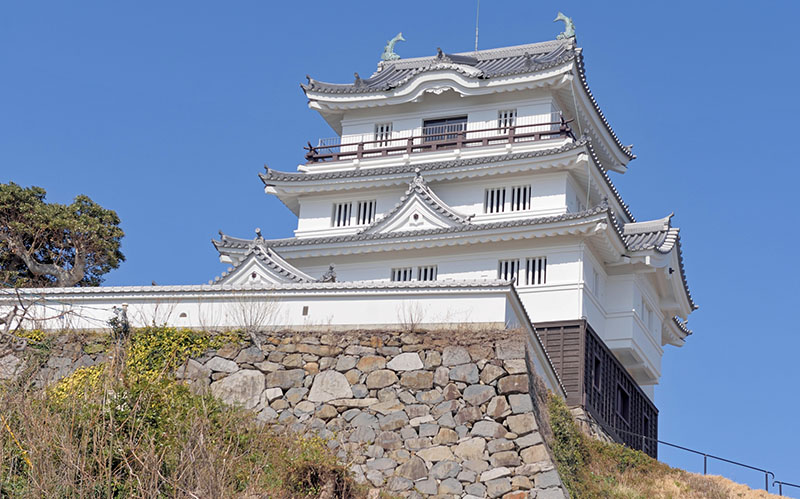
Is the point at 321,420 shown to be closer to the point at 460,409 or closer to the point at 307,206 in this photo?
the point at 460,409

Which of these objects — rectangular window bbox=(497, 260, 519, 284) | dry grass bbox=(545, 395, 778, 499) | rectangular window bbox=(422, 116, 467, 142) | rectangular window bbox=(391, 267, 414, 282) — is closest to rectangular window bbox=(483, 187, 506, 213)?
rectangular window bbox=(497, 260, 519, 284)

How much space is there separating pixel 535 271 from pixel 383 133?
7066mm

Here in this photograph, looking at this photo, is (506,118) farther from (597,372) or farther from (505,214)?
(597,372)

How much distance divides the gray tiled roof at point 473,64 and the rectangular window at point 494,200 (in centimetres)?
319

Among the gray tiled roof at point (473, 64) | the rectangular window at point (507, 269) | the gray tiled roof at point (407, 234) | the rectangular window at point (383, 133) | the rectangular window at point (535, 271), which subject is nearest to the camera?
the gray tiled roof at point (407, 234)

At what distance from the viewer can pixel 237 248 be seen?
31.5m

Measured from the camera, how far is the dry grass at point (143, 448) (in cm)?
1399

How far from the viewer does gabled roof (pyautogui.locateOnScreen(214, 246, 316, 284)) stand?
2641cm

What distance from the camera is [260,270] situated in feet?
87.5

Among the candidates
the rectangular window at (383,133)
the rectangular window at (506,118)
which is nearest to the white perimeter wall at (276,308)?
the rectangular window at (506,118)

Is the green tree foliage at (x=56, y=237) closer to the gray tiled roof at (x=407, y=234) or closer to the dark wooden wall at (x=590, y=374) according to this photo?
the gray tiled roof at (x=407, y=234)

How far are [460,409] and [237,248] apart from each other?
1365 cm

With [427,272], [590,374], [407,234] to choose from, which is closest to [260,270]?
[407,234]

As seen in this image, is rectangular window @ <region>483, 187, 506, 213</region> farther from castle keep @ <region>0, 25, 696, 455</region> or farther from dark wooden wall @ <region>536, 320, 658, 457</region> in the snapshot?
dark wooden wall @ <region>536, 320, 658, 457</region>
